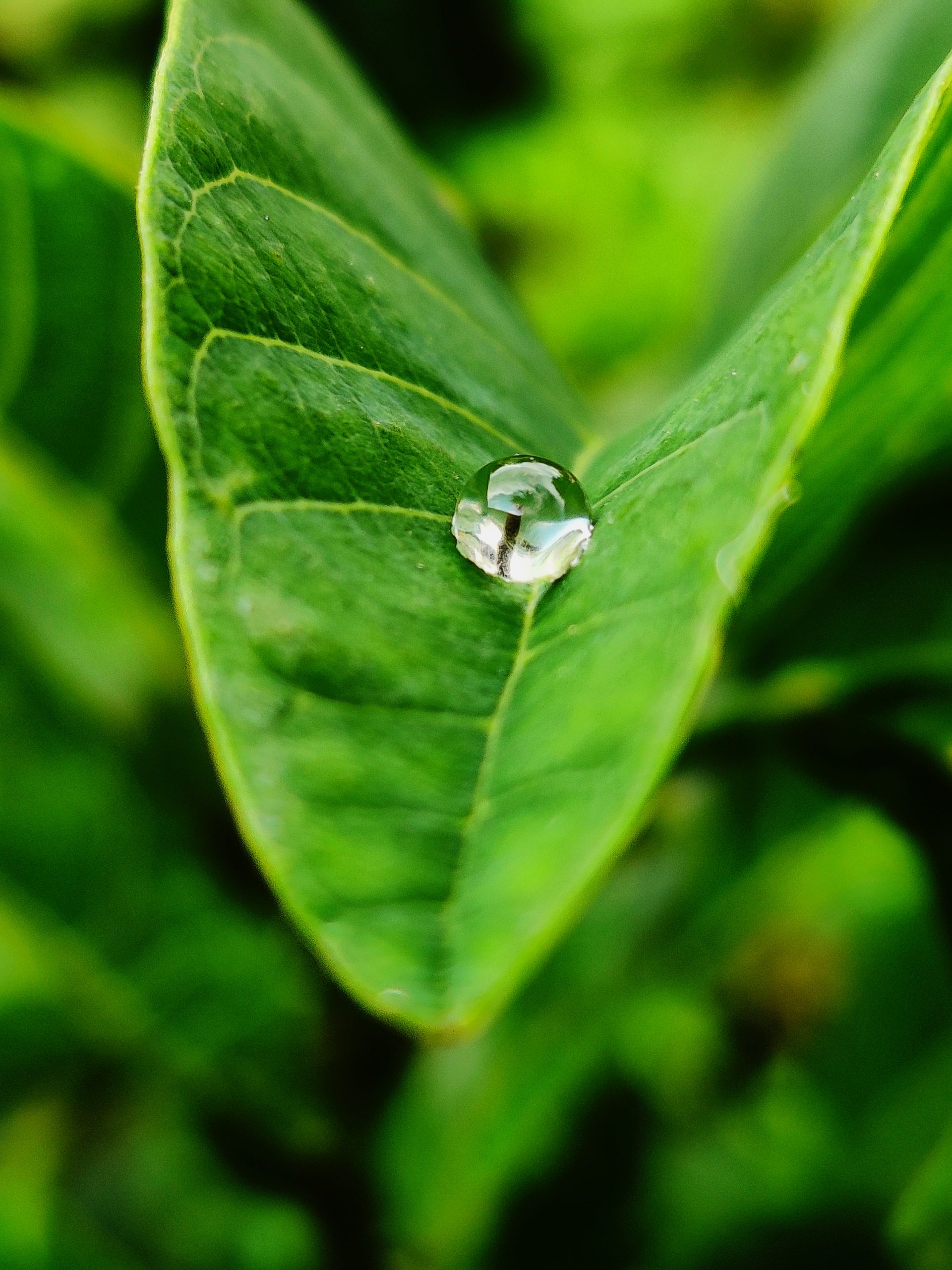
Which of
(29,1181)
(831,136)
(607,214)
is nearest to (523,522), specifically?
(831,136)

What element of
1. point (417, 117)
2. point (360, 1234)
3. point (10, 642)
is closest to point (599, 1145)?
point (360, 1234)

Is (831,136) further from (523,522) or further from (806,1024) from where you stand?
(806,1024)

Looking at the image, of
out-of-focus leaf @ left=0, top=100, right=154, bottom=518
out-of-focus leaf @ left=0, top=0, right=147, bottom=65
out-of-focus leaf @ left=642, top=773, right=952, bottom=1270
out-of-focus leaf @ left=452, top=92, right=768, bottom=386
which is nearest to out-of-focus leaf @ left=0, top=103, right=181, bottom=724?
out-of-focus leaf @ left=0, top=100, right=154, bottom=518

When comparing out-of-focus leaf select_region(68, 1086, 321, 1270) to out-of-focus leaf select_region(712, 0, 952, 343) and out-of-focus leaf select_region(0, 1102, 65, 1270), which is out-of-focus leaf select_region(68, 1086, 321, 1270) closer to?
out-of-focus leaf select_region(0, 1102, 65, 1270)

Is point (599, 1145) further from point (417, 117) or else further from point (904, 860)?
point (417, 117)

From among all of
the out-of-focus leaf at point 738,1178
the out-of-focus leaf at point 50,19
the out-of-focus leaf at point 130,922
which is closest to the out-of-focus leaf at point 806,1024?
the out-of-focus leaf at point 738,1178
